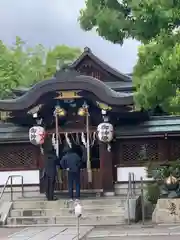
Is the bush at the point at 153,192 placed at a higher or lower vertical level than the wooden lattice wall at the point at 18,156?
lower

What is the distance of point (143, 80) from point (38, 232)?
5579 millimetres

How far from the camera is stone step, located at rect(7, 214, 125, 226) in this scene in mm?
16781

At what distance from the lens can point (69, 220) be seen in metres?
17.2

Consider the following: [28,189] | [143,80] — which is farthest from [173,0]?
[28,189]

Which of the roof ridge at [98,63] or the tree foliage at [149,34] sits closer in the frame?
the tree foliage at [149,34]

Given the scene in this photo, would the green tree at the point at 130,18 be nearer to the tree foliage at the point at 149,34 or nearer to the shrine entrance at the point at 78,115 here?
the tree foliage at the point at 149,34

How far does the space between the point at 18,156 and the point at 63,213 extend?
4.17m

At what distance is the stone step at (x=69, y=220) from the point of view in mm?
16781

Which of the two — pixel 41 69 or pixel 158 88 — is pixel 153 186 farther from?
pixel 41 69

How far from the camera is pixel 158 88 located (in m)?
11.7

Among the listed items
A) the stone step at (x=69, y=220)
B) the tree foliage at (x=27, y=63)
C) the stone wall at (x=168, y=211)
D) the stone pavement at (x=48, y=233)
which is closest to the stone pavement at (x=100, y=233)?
the stone pavement at (x=48, y=233)

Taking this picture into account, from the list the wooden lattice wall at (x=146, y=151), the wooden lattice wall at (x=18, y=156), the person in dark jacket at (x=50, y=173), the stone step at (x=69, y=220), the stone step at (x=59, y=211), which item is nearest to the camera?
the stone step at (x=69, y=220)

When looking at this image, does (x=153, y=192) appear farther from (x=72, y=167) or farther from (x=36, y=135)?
(x=36, y=135)

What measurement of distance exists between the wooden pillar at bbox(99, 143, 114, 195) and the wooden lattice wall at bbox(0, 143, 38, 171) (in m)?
2.65
